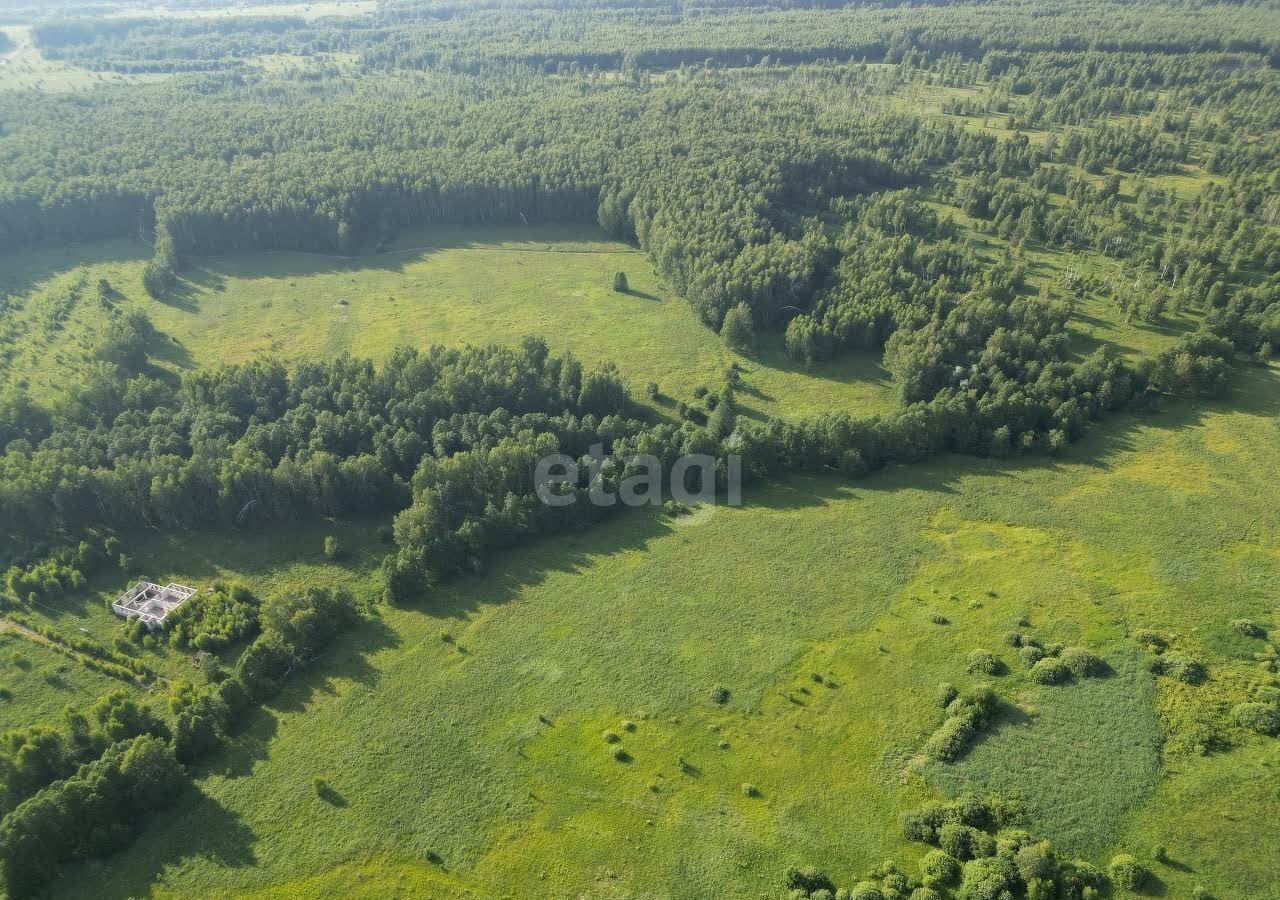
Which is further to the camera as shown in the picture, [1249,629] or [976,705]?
[1249,629]

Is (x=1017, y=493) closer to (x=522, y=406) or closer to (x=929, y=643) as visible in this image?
(x=929, y=643)

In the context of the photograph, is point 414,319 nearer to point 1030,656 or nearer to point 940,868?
point 1030,656

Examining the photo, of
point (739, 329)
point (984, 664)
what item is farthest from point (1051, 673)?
point (739, 329)

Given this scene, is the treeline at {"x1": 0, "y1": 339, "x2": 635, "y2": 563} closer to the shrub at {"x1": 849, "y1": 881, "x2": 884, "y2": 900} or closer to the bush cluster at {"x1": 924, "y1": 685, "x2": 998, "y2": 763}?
the bush cluster at {"x1": 924, "y1": 685, "x2": 998, "y2": 763}

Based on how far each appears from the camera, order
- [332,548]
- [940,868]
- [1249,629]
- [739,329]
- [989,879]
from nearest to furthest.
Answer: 1. [989,879]
2. [940,868]
3. [1249,629]
4. [332,548]
5. [739,329]

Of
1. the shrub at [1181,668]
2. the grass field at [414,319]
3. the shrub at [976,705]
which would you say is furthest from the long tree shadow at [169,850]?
the grass field at [414,319]

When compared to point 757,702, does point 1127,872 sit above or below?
above
